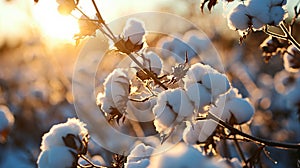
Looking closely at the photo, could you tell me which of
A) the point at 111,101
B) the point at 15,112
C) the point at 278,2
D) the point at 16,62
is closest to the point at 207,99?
the point at 111,101

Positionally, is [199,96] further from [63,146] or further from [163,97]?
[63,146]

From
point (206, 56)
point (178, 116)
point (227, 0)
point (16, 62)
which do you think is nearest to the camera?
point (178, 116)

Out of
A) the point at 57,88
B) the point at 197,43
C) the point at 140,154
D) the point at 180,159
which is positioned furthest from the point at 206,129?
the point at 57,88

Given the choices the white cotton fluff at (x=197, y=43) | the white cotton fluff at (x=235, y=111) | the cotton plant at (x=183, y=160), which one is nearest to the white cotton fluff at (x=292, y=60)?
the white cotton fluff at (x=235, y=111)

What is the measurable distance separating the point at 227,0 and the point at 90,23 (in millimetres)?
575

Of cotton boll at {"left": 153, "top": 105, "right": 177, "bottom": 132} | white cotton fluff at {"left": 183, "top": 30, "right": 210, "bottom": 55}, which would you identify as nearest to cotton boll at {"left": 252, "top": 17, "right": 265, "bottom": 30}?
cotton boll at {"left": 153, "top": 105, "right": 177, "bottom": 132}

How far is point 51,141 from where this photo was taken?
6.33 ft

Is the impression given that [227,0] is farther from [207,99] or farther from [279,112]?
[279,112]

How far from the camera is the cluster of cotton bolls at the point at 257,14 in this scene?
6.68ft

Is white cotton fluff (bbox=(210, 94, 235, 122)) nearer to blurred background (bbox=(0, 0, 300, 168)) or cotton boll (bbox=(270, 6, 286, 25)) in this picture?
cotton boll (bbox=(270, 6, 286, 25))

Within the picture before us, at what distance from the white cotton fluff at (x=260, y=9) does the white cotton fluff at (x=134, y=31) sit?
1.56ft

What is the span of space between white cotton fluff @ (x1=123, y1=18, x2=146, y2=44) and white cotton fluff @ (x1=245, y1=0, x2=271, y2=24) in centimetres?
48

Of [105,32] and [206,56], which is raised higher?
[206,56]

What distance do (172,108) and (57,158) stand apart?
48 centimetres
